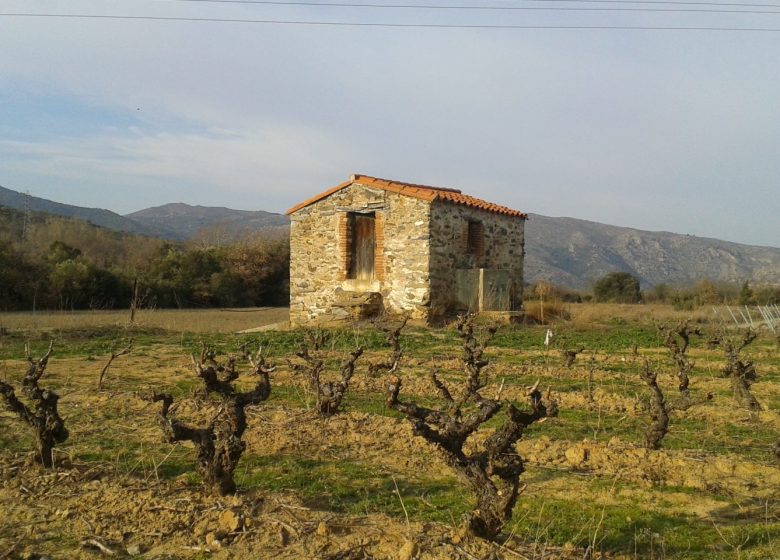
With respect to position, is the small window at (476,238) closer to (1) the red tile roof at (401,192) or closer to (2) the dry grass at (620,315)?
(1) the red tile roof at (401,192)

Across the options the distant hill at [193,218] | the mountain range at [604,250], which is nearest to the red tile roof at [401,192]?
the mountain range at [604,250]

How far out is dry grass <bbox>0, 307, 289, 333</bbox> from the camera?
16.8 meters

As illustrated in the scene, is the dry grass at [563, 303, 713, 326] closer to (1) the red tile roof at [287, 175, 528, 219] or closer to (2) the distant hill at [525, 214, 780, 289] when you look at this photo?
(1) the red tile roof at [287, 175, 528, 219]

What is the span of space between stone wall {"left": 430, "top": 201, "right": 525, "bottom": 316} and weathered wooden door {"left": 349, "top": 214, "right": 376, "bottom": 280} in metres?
1.88

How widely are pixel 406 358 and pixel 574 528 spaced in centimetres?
732

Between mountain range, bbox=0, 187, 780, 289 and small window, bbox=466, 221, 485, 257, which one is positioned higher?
mountain range, bbox=0, 187, 780, 289

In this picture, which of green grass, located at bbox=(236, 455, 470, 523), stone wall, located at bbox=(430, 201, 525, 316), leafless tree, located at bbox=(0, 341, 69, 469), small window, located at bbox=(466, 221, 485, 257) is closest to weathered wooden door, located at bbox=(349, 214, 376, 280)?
stone wall, located at bbox=(430, 201, 525, 316)

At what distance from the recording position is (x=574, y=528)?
4473 mm

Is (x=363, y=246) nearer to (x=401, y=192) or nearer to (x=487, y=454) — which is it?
(x=401, y=192)

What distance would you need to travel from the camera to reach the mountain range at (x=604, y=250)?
72625mm

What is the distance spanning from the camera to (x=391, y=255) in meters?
17.2

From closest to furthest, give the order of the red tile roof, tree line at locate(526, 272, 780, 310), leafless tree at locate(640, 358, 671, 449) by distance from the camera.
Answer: leafless tree at locate(640, 358, 671, 449) < the red tile roof < tree line at locate(526, 272, 780, 310)

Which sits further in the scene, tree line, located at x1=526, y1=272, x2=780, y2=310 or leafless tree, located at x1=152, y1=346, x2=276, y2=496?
tree line, located at x1=526, y1=272, x2=780, y2=310

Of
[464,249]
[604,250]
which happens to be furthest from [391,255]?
[604,250]
